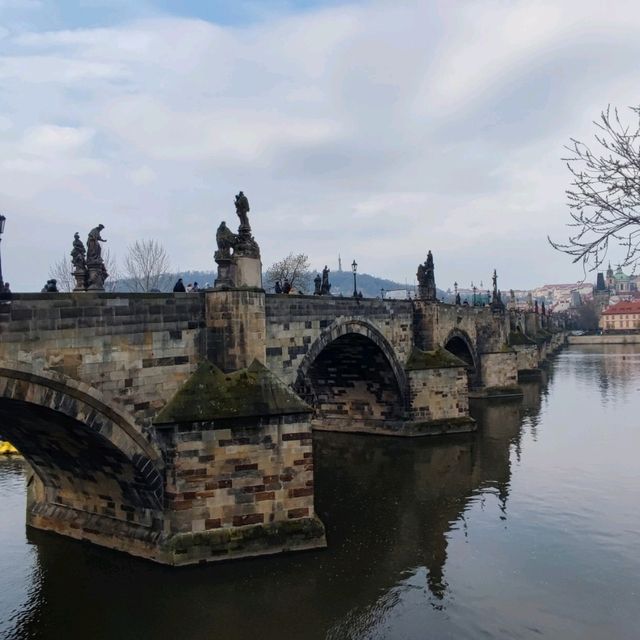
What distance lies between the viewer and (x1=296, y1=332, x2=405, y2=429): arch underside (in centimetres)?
2650

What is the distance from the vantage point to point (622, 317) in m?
133

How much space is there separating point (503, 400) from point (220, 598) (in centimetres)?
3085

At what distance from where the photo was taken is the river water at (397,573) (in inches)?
445

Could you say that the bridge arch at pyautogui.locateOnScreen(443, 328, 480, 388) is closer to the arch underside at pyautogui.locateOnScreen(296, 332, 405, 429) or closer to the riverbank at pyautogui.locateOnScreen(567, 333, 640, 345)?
the arch underside at pyautogui.locateOnScreen(296, 332, 405, 429)

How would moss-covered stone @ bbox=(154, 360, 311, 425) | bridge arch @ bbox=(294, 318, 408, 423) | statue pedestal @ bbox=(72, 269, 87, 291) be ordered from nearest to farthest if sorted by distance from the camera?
moss-covered stone @ bbox=(154, 360, 311, 425) → statue pedestal @ bbox=(72, 269, 87, 291) → bridge arch @ bbox=(294, 318, 408, 423)

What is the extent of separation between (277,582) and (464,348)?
27758 mm

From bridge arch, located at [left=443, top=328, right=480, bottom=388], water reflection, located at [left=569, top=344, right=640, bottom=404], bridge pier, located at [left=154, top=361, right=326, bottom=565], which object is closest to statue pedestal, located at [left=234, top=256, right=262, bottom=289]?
bridge pier, located at [left=154, top=361, right=326, bottom=565]

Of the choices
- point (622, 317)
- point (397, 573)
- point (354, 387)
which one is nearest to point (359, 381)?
point (354, 387)

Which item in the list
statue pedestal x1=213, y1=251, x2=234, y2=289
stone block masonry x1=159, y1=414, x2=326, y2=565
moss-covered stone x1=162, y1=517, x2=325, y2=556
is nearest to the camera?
moss-covered stone x1=162, y1=517, x2=325, y2=556

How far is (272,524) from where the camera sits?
46.5ft

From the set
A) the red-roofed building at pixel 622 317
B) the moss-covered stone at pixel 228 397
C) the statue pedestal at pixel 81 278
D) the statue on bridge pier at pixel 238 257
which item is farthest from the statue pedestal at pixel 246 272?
the red-roofed building at pixel 622 317

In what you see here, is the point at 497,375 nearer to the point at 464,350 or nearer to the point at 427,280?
the point at 464,350

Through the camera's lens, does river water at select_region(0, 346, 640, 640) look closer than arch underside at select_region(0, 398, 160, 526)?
Yes

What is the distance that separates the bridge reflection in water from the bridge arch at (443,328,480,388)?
16.9m
